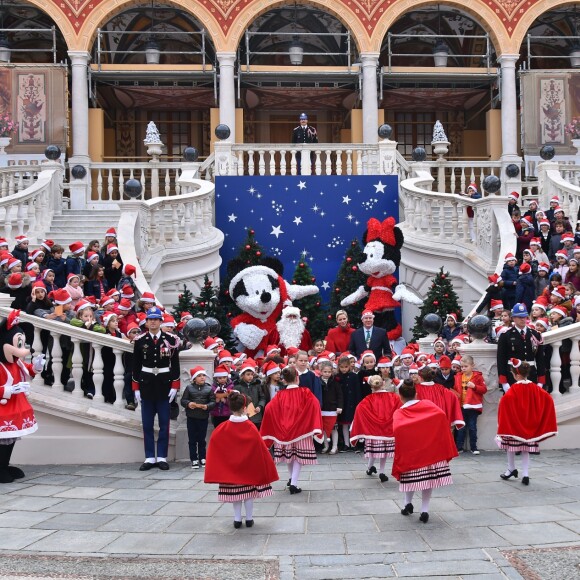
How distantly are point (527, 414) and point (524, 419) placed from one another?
6 cm

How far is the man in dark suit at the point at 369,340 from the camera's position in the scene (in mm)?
12375

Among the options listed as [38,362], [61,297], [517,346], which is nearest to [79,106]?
[61,297]

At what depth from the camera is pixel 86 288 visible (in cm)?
1274

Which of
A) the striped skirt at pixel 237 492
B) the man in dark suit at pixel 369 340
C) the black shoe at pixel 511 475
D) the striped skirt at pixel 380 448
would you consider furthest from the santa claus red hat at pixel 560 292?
the striped skirt at pixel 237 492

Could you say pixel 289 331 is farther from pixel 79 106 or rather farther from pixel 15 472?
pixel 79 106

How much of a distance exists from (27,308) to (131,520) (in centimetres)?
422

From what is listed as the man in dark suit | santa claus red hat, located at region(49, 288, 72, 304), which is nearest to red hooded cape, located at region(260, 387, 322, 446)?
santa claus red hat, located at region(49, 288, 72, 304)

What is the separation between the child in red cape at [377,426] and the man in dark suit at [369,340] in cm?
308

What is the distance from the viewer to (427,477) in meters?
7.26

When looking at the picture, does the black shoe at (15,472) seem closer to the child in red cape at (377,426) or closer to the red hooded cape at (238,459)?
the red hooded cape at (238,459)

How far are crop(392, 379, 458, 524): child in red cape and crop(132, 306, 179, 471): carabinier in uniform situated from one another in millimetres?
3086

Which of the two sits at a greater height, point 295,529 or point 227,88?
point 227,88

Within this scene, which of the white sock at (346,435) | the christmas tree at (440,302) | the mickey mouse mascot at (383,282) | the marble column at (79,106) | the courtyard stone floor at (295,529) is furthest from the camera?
the marble column at (79,106)

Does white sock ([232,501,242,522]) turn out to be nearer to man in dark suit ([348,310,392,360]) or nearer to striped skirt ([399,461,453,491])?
striped skirt ([399,461,453,491])
